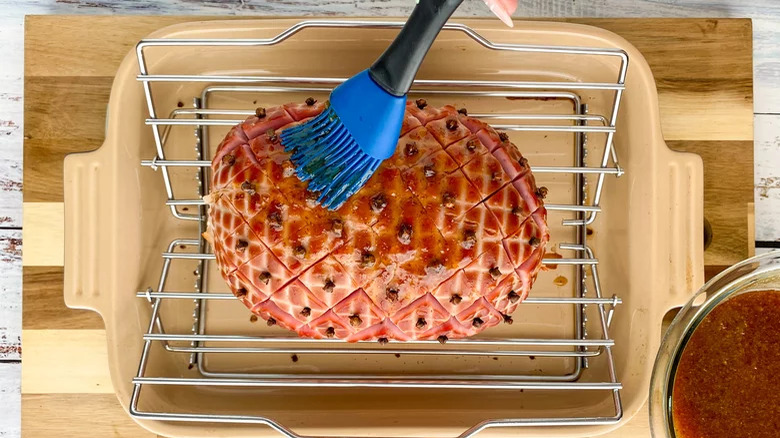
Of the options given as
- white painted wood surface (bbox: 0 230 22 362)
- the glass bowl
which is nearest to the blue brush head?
the glass bowl

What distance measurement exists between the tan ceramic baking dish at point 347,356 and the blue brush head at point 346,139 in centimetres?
25

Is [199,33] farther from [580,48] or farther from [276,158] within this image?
[580,48]

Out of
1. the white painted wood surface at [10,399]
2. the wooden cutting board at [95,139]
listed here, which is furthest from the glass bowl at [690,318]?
the white painted wood surface at [10,399]

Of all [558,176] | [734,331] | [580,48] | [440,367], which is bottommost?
[440,367]

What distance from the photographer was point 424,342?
1.12m

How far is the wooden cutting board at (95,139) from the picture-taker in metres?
1.11

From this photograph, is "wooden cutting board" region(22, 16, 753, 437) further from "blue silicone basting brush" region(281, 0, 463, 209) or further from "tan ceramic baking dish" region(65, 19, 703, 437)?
"blue silicone basting brush" region(281, 0, 463, 209)

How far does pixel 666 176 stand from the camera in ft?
3.41

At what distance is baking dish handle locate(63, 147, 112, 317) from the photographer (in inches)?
40.5

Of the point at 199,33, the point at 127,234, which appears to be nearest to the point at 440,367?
the point at 127,234

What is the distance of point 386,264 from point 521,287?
0.21m

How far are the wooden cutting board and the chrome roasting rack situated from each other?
0.10 meters

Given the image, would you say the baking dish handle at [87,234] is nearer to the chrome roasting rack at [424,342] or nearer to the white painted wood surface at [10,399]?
the chrome roasting rack at [424,342]

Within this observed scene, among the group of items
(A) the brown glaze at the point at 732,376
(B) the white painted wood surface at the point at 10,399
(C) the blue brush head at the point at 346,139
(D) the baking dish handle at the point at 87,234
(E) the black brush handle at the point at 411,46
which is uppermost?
(E) the black brush handle at the point at 411,46
